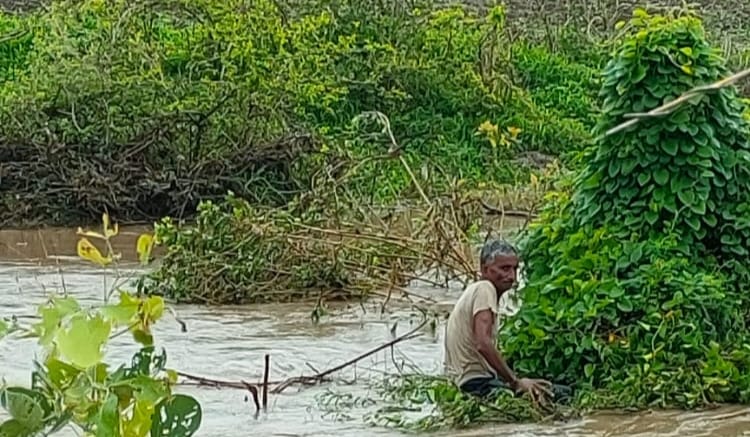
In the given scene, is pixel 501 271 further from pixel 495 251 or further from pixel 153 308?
pixel 153 308

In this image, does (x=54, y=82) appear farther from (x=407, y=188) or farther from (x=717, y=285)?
(x=717, y=285)

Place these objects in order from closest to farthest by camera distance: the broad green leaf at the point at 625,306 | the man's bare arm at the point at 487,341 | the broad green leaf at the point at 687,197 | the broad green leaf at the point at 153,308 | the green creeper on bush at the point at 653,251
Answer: the broad green leaf at the point at 153,308 → the man's bare arm at the point at 487,341 → the green creeper on bush at the point at 653,251 → the broad green leaf at the point at 625,306 → the broad green leaf at the point at 687,197

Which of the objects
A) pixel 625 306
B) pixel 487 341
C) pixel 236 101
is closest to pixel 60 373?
pixel 487 341

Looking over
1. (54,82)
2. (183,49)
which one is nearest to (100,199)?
(54,82)

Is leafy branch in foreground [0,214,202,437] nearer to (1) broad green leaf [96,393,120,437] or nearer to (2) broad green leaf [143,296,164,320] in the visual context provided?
(1) broad green leaf [96,393,120,437]

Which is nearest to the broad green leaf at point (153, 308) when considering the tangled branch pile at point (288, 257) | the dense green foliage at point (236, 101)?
the tangled branch pile at point (288, 257)

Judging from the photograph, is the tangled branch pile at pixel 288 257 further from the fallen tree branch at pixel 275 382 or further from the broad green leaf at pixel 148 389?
the broad green leaf at pixel 148 389

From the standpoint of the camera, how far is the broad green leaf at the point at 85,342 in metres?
3.17

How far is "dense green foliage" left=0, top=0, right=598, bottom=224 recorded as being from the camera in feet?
52.6

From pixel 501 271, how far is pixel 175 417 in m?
4.85

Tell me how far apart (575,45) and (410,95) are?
4.50m

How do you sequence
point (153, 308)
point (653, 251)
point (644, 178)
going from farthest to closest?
point (644, 178), point (653, 251), point (153, 308)

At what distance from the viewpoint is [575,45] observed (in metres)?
23.2

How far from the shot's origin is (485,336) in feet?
26.1
